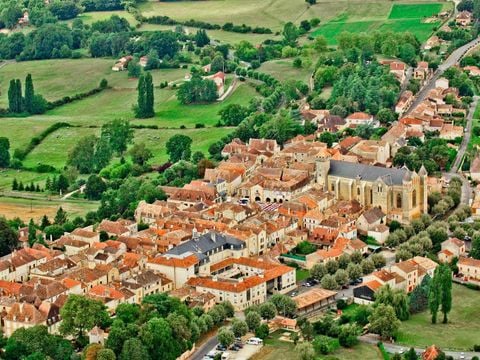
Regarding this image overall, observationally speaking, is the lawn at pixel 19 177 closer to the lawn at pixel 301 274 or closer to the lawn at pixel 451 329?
the lawn at pixel 301 274

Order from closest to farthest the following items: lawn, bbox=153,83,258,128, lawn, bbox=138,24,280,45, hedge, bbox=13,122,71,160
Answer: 1. hedge, bbox=13,122,71,160
2. lawn, bbox=153,83,258,128
3. lawn, bbox=138,24,280,45

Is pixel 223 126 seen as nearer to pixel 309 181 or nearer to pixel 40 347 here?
pixel 309 181

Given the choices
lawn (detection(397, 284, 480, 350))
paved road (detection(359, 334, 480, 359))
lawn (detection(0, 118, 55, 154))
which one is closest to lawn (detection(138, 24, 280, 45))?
lawn (detection(0, 118, 55, 154))

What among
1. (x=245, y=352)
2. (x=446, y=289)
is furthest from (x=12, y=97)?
(x=446, y=289)

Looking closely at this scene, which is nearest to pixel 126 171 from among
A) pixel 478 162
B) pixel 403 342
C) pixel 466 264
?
pixel 478 162

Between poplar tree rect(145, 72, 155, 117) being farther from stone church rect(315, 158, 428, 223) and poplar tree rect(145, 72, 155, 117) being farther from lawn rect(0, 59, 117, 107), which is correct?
stone church rect(315, 158, 428, 223)

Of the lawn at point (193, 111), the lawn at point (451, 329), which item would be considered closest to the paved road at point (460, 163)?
the lawn at point (451, 329)
